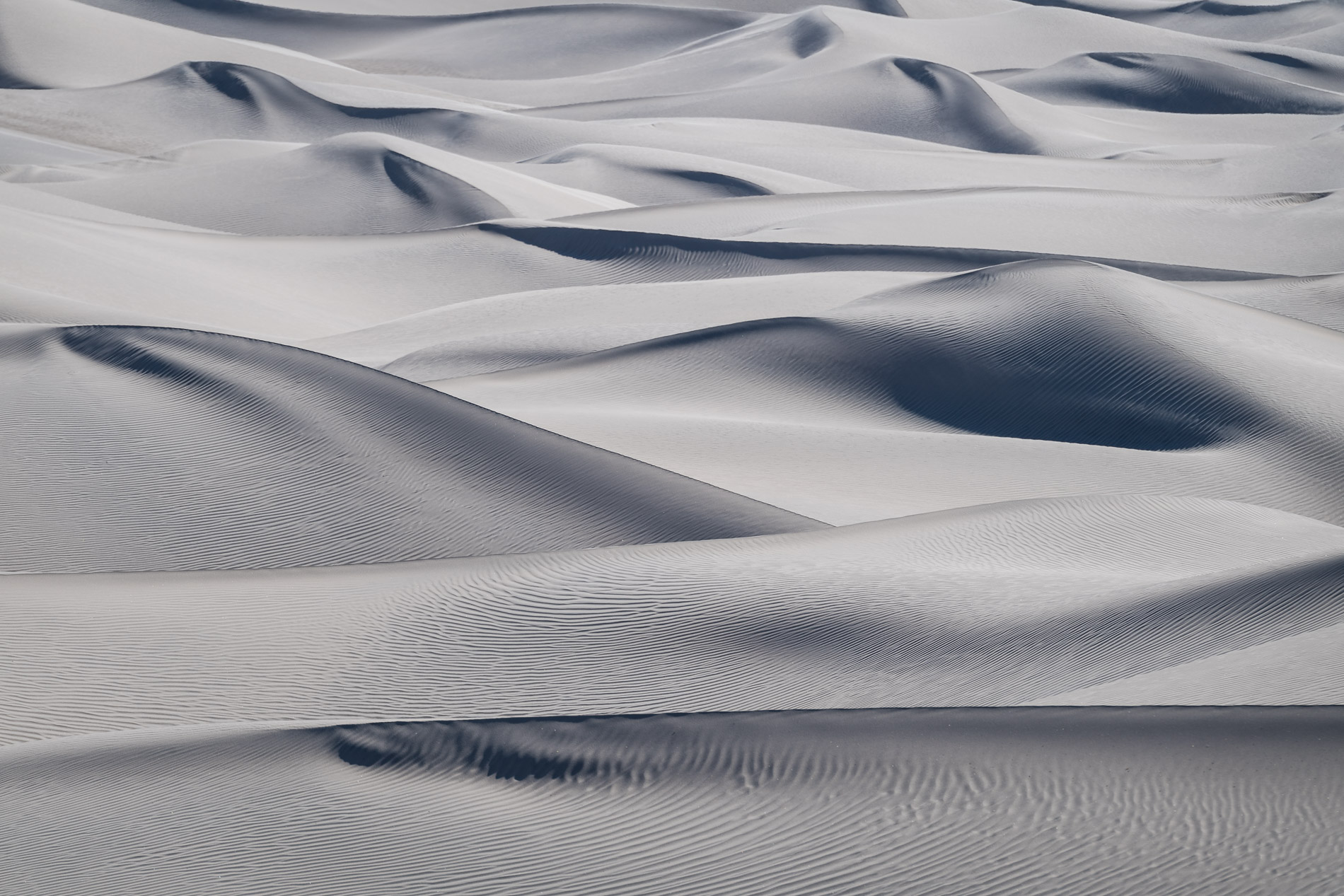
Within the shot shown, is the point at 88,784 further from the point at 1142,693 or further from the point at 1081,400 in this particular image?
the point at 1081,400

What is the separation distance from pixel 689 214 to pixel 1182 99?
10125mm

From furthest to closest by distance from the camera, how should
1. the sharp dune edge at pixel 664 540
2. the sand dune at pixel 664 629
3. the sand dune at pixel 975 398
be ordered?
the sand dune at pixel 975 398, the sand dune at pixel 664 629, the sharp dune edge at pixel 664 540

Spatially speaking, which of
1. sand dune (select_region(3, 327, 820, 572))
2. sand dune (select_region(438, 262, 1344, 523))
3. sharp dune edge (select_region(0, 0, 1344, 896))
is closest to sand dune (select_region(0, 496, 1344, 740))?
sharp dune edge (select_region(0, 0, 1344, 896))

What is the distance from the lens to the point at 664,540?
10.8ft

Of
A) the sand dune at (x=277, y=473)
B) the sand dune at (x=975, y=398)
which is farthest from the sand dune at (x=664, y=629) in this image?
the sand dune at (x=975, y=398)

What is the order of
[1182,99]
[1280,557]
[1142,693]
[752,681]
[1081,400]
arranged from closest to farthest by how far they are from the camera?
[1142,693] < [752,681] < [1280,557] < [1081,400] < [1182,99]

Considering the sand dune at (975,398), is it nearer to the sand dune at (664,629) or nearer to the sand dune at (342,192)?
the sand dune at (664,629)

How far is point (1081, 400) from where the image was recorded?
15.2 feet

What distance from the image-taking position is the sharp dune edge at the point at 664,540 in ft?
6.02

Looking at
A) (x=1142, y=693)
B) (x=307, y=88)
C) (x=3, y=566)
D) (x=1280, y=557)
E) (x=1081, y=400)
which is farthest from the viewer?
(x=307, y=88)

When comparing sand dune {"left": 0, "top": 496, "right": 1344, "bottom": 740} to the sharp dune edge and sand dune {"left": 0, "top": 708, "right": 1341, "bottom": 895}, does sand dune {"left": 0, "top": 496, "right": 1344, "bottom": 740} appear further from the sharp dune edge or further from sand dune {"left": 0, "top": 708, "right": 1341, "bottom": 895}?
sand dune {"left": 0, "top": 708, "right": 1341, "bottom": 895}

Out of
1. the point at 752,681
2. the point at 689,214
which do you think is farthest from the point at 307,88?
the point at 752,681

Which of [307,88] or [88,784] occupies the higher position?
[307,88]

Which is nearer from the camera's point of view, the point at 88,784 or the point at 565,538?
the point at 88,784
